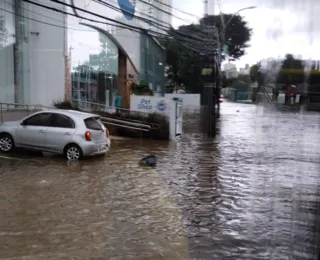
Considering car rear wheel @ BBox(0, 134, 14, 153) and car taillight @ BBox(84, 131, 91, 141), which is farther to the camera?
car rear wheel @ BBox(0, 134, 14, 153)

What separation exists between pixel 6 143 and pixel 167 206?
6987mm

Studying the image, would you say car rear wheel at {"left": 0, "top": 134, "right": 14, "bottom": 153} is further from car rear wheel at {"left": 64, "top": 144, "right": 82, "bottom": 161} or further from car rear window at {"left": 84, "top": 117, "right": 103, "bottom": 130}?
car rear window at {"left": 84, "top": 117, "right": 103, "bottom": 130}

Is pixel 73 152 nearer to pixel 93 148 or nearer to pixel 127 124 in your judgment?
pixel 93 148

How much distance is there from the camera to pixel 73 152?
1159 centimetres

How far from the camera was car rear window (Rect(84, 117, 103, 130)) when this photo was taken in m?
11.8

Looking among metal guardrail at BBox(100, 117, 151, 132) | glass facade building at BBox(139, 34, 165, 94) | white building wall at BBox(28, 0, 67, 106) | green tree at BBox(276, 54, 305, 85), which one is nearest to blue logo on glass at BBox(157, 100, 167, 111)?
metal guardrail at BBox(100, 117, 151, 132)

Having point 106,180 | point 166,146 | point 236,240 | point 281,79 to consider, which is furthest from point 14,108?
point 281,79

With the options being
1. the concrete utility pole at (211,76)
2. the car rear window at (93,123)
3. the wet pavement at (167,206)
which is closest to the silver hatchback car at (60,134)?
the car rear window at (93,123)

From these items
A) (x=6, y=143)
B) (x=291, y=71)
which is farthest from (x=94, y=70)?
(x=291, y=71)

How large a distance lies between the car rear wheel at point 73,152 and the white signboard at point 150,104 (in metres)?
6.78

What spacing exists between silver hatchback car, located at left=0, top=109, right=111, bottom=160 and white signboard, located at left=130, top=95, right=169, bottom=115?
19.8 feet

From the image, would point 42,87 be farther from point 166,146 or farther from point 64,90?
point 166,146

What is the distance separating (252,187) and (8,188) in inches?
193

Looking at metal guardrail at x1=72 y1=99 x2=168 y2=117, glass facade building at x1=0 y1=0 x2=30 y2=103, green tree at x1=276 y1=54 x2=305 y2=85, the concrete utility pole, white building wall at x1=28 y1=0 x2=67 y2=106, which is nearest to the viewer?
green tree at x1=276 y1=54 x2=305 y2=85
